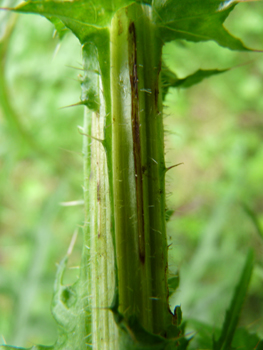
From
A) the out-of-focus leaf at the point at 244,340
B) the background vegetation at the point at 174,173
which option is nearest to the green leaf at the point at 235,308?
the out-of-focus leaf at the point at 244,340

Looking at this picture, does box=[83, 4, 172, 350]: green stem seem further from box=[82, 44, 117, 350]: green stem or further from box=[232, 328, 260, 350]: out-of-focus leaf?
box=[232, 328, 260, 350]: out-of-focus leaf

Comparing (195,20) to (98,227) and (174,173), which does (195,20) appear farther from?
(174,173)

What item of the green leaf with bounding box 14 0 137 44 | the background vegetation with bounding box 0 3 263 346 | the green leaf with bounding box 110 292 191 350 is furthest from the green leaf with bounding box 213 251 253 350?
the green leaf with bounding box 14 0 137 44

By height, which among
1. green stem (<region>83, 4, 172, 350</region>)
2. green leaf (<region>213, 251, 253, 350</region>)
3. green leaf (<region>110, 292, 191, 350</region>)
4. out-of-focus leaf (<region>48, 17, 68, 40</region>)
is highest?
out-of-focus leaf (<region>48, 17, 68, 40</region>)

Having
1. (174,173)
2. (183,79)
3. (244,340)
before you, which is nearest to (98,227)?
(183,79)

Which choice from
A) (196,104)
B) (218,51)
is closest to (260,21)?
(218,51)

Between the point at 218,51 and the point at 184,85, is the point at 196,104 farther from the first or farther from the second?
the point at 184,85
